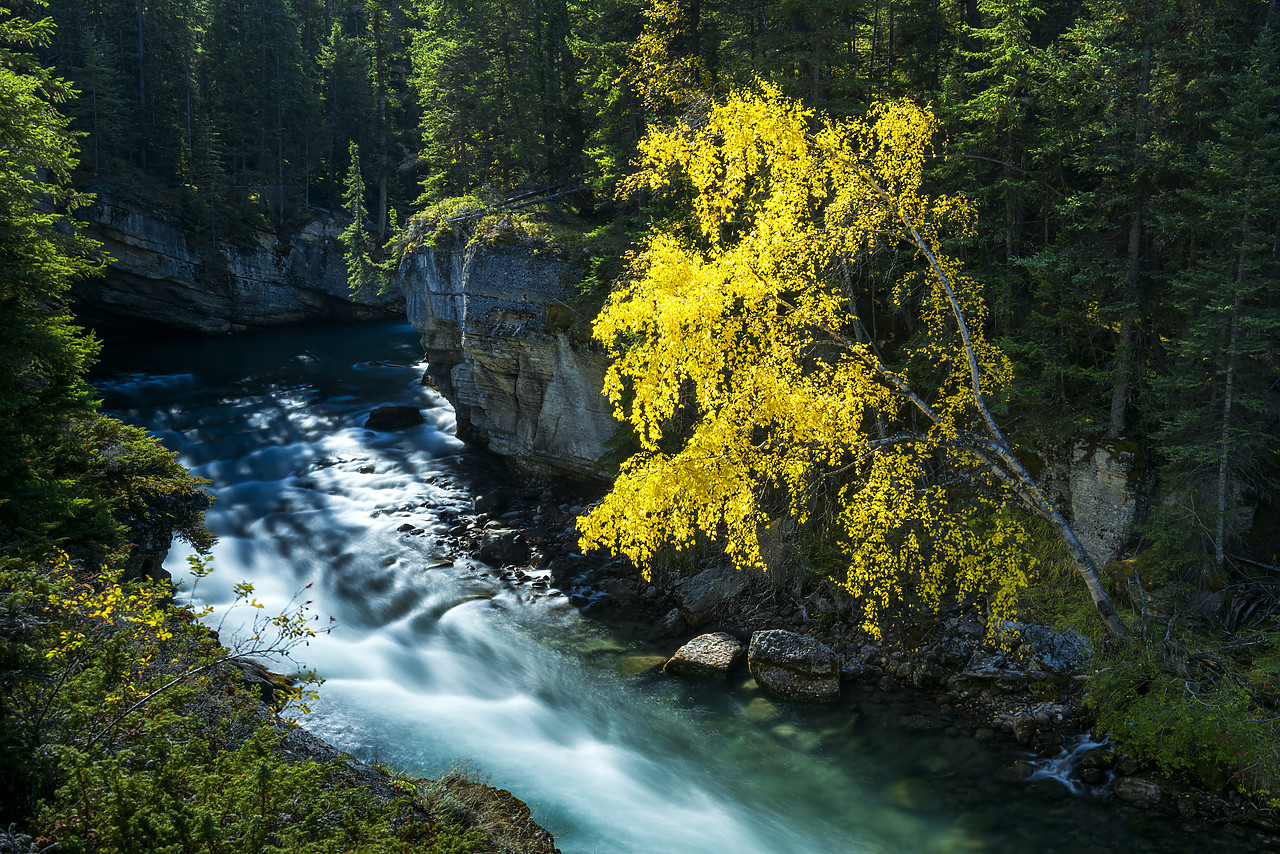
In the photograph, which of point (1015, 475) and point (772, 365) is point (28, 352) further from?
point (1015, 475)

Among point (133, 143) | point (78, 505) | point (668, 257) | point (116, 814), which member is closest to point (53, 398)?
point (78, 505)

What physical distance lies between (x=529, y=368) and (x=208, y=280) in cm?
2591

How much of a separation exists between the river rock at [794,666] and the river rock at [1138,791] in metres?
3.81

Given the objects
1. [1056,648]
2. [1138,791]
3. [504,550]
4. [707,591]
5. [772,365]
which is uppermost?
[772,365]

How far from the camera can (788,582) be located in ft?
45.5

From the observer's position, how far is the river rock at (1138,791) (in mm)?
9234

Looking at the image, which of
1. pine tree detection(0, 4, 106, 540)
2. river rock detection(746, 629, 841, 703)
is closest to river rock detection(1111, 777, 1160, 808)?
river rock detection(746, 629, 841, 703)

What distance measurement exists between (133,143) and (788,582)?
138ft

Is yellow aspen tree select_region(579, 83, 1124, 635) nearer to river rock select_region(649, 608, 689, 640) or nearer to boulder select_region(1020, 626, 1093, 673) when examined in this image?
boulder select_region(1020, 626, 1093, 673)

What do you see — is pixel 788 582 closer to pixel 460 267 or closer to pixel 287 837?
pixel 287 837

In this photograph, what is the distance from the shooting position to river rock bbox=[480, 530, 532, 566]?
1662 cm

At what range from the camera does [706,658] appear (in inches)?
490

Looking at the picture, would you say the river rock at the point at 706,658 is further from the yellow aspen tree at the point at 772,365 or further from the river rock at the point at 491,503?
the river rock at the point at 491,503

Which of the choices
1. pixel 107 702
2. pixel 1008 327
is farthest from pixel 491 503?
pixel 107 702
